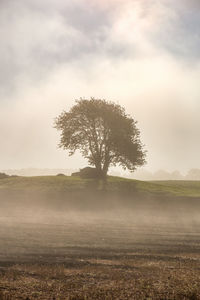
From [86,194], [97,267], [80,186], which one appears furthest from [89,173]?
[97,267]

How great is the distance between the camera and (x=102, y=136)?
6191 cm

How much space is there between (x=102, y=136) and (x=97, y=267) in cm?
5010

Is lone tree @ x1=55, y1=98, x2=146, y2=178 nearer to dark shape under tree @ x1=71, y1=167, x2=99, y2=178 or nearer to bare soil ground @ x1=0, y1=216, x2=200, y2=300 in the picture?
dark shape under tree @ x1=71, y1=167, x2=99, y2=178

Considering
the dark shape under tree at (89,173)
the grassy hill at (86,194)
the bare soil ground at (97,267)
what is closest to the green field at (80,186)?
the grassy hill at (86,194)

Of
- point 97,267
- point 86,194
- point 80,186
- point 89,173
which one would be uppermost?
point 89,173

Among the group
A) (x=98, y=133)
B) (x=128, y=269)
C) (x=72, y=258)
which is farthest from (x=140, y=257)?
(x=98, y=133)

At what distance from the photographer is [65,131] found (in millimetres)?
63375

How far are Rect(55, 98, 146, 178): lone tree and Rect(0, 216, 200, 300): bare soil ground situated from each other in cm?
4087

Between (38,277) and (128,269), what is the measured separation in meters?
3.82

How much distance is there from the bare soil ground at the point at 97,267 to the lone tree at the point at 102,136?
134 ft

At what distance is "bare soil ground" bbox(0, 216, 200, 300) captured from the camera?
9.56m

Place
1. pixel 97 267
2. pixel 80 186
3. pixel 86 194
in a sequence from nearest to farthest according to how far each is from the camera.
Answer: pixel 97 267, pixel 86 194, pixel 80 186

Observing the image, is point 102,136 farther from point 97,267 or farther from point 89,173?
point 97,267

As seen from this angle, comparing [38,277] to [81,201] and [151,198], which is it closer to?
[81,201]
